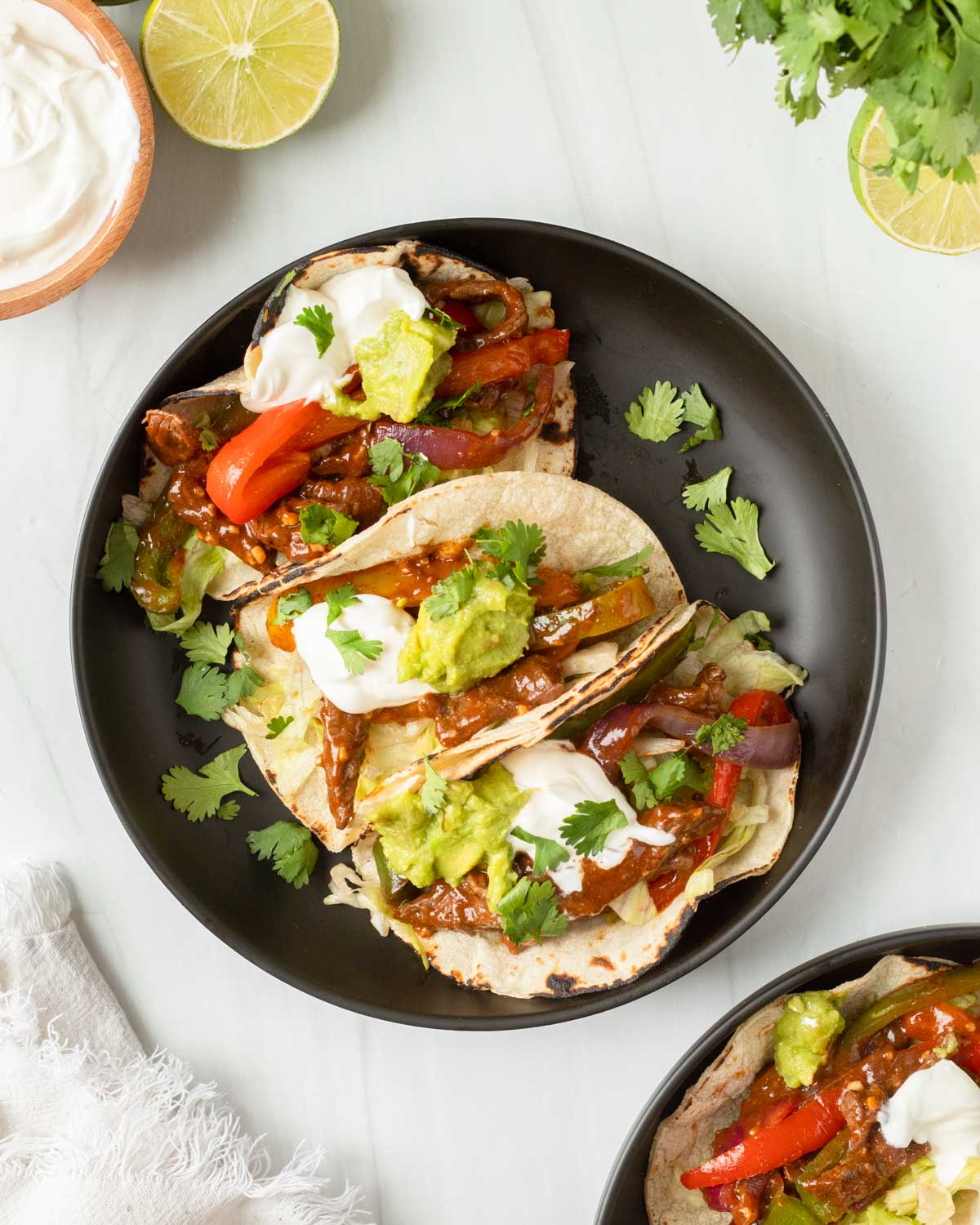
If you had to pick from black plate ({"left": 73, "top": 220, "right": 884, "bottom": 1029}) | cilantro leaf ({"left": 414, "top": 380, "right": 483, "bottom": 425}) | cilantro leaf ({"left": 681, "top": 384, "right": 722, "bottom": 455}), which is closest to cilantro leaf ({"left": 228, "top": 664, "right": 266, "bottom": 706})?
black plate ({"left": 73, "top": 220, "right": 884, "bottom": 1029})

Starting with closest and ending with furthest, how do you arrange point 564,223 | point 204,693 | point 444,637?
point 444,637 → point 204,693 → point 564,223

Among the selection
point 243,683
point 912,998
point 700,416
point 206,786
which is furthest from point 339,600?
point 912,998

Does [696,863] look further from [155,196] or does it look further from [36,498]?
[155,196]

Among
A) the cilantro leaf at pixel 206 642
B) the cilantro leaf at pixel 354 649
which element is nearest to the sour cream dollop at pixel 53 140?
the cilantro leaf at pixel 206 642

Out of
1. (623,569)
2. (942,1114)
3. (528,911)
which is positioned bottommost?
(942,1114)

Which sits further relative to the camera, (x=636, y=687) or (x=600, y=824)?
(x=636, y=687)

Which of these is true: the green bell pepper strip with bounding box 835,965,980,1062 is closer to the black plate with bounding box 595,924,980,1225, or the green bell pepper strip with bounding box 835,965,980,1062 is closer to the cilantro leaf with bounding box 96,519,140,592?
the black plate with bounding box 595,924,980,1225

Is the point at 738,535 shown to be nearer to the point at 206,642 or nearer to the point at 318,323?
the point at 318,323

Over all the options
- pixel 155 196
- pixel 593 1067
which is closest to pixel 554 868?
pixel 593 1067
